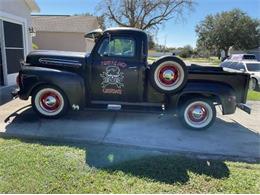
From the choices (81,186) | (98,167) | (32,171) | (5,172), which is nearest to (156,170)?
(98,167)

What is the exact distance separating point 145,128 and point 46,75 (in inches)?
95.9

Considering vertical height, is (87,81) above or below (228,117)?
above

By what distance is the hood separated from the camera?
615cm

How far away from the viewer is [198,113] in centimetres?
604

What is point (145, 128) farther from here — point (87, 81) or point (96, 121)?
point (87, 81)

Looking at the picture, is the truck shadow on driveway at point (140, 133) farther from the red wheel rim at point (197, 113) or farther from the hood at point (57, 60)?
the hood at point (57, 60)

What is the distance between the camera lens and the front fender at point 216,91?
19.2 feet

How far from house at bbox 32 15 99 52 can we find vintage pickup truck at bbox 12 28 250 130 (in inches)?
740

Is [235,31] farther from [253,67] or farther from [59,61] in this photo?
[59,61]

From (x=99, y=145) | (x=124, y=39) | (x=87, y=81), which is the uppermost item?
(x=124, y=39)

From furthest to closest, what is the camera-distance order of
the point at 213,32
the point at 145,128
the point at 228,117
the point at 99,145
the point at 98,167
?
1. the point at 213,32
2. the point at 228,117
3. the point at 145,128
4. the point at 99,145
5. the point at 98,167

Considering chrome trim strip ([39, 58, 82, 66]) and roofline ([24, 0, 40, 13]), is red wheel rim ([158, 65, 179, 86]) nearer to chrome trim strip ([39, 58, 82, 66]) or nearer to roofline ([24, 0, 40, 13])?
chrome trim strip ([39, 58, 82, 66])

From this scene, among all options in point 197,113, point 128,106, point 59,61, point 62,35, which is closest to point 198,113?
point 197,113

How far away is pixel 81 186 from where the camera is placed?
3.54 m
